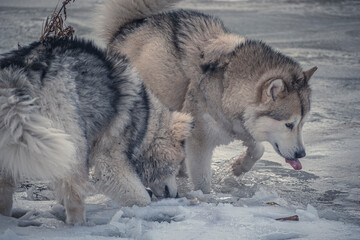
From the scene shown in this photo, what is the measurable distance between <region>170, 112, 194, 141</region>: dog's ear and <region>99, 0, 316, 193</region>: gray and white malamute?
58cm

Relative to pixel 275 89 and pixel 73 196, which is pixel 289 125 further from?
pixel 73 196

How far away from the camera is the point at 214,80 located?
5109 mm

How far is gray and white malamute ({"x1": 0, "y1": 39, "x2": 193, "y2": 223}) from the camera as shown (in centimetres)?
329

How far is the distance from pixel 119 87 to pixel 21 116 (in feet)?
3.16

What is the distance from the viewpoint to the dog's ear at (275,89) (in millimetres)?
4691

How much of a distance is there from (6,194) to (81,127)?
72cm

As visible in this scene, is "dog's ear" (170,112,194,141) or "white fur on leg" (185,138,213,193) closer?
"dog's ear" (170,112,194,141)

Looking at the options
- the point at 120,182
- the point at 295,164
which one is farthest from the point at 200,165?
the point at 120,182

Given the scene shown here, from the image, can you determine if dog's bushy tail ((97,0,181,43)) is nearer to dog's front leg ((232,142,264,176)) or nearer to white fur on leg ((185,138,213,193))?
white fur on leg ((185,138,213,193))

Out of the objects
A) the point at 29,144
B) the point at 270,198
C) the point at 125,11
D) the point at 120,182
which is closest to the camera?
the point at 29,144

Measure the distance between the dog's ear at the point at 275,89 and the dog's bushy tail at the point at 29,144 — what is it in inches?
78.5

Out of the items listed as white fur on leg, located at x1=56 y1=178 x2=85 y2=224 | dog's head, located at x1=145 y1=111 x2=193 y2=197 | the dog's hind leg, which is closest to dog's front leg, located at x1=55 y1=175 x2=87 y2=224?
white fur on leg, located at x1=56 y1=178 x2=85 y2=224

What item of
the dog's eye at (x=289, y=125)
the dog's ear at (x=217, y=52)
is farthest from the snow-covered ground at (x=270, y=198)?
the dog's ear at (x=217, y=52)

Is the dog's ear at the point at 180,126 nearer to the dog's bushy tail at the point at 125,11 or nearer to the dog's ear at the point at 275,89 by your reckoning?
the dog's ear at the point at 275,89
